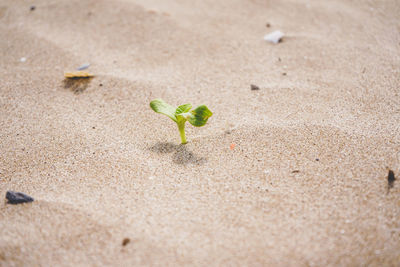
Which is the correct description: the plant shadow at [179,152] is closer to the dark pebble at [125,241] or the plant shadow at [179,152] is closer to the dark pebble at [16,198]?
the dark pebble at [125,241]

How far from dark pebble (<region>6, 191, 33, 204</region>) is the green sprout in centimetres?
66

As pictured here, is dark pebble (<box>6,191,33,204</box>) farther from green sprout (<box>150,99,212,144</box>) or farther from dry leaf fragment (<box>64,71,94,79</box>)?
dry leaf fragment (<box>64,71,94,79</box>)

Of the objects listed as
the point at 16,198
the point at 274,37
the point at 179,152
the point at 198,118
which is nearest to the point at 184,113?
the point at 198,118

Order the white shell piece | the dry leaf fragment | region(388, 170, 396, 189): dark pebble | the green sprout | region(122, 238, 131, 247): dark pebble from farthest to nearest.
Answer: the white shell piece
the dry leaf fragment
the green sprout
region(388, 170, 396, 189): dark pebble
region(122, 238, 131, 247): dark pebble

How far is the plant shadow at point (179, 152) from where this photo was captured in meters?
1.44

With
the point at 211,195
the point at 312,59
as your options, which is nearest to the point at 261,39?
the point at 312,59

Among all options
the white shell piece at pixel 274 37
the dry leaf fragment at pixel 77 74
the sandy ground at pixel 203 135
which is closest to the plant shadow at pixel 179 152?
the sandy ground at pixel 203 135

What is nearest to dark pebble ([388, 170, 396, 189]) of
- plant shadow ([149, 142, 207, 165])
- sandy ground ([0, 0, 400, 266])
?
sandy ground ([0, 0, 400, 266])

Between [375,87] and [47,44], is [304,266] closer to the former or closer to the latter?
[375,87]

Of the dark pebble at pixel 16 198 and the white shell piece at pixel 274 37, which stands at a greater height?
the white shell piece at pixel 274 37

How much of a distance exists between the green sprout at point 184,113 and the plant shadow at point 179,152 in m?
0.08

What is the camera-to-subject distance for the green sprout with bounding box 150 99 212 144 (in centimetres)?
135

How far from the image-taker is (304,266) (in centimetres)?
102

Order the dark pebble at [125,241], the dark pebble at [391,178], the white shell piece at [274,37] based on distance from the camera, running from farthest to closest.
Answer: the white shell piece at [274,37]
the dark pebble at [391,178]
the dark pebble at [125,241]
